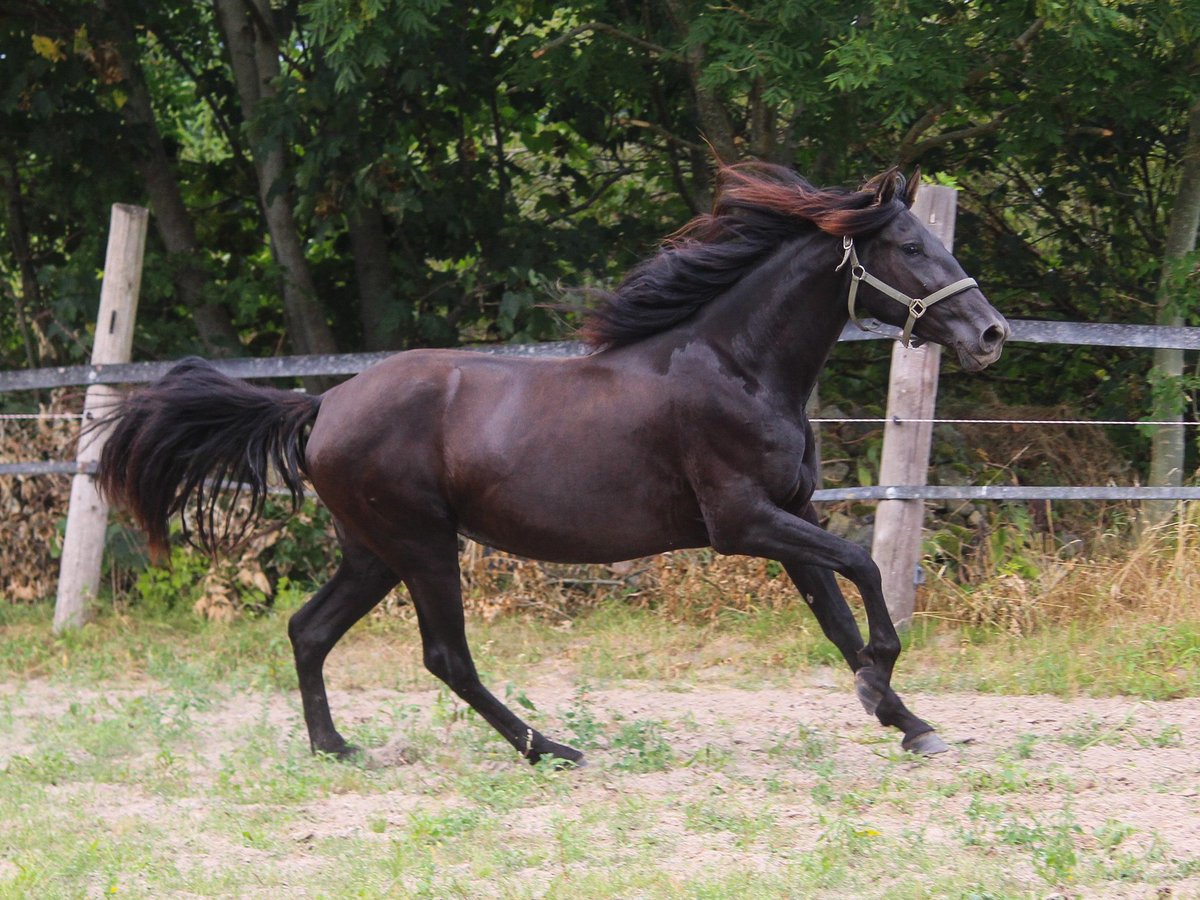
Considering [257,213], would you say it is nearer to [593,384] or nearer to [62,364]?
[62,364]

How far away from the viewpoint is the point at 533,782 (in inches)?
185

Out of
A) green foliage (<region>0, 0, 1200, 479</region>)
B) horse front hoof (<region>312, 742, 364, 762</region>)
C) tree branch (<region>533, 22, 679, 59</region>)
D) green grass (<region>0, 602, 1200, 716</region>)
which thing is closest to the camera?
horse front hoof (<region>312, 742, 364, 762</region>)

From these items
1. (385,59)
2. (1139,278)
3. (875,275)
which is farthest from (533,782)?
(1139,278)

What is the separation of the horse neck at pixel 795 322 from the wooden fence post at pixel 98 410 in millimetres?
4520

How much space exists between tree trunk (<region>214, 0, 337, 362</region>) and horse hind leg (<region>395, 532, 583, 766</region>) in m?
4.38

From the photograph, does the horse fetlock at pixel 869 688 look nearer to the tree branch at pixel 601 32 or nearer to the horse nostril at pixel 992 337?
the horse nostril at pixel 992 337

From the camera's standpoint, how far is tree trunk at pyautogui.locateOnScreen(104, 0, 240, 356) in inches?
369

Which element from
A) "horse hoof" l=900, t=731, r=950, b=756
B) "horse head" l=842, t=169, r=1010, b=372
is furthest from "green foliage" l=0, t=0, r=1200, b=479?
"horse hoof" l=900, t=731, r=950, b=756

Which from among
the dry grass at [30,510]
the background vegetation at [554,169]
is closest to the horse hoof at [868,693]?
the background vegetation at [554,169]

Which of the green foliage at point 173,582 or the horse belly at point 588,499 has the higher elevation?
the horse belly at point 588,499

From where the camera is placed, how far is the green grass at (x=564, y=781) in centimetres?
366

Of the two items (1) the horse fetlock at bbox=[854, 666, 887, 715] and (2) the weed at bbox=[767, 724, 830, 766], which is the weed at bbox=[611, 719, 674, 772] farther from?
(1) the horse fetlock at bbox=[854, 666, 887, 715]

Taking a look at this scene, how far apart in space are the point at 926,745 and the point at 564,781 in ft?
4.32

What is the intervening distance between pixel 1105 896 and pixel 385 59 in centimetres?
544
